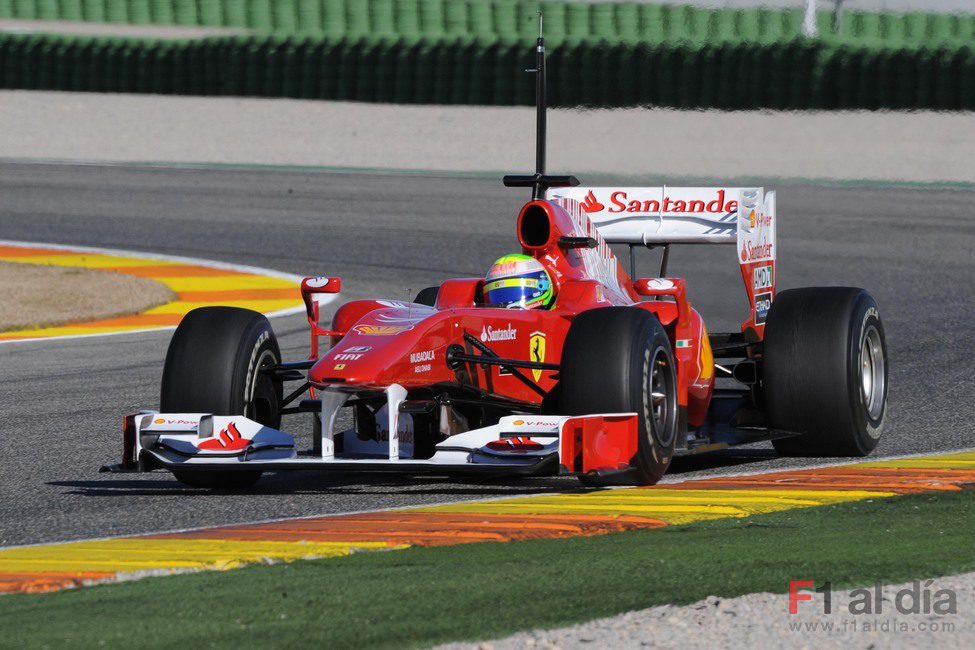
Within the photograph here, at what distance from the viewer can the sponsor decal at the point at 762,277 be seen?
30.8ft

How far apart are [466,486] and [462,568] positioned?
80.8 inches

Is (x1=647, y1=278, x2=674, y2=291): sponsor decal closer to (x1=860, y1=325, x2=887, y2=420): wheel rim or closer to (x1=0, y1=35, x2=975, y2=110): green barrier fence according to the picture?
(x1=860, y1=325, x2=887, y2=420): wheel rim

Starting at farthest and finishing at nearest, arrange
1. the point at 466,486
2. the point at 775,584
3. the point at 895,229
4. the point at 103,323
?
the point at 895,229 < the point at 103,323 < the point at 466,486 < the point at 775,584

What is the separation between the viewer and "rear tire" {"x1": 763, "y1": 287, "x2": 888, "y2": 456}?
27.7 feet

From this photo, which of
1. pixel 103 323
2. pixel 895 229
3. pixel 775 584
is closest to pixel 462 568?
pixel 775 584

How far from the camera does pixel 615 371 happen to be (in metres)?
7.24

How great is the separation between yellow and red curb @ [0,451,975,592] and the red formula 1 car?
20 centimetres

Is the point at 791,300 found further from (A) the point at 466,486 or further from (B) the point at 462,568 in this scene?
(B) the point at 462,568

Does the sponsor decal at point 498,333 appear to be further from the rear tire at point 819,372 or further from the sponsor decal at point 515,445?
the rear tire at point 819,372

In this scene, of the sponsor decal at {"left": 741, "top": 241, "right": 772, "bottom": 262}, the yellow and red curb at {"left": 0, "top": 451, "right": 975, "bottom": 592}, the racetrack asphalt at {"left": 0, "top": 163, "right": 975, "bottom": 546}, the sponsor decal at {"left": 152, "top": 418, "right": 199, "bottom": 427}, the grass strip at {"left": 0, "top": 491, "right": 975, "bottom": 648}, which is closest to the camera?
the grass strip at {"left": 0, "top": 491, "right": 975, "bottom": 648}

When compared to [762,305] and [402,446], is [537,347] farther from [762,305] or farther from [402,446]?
[762,305]

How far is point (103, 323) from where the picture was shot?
13672mm

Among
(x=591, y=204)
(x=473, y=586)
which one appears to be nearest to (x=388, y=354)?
(x=473, y=586)

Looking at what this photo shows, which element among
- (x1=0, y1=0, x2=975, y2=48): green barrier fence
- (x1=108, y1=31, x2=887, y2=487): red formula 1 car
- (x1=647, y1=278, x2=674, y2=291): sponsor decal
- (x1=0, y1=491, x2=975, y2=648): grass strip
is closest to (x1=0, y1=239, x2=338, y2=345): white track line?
(x1=108, y1=31, x2=887, y2=487): red formula 1 car
